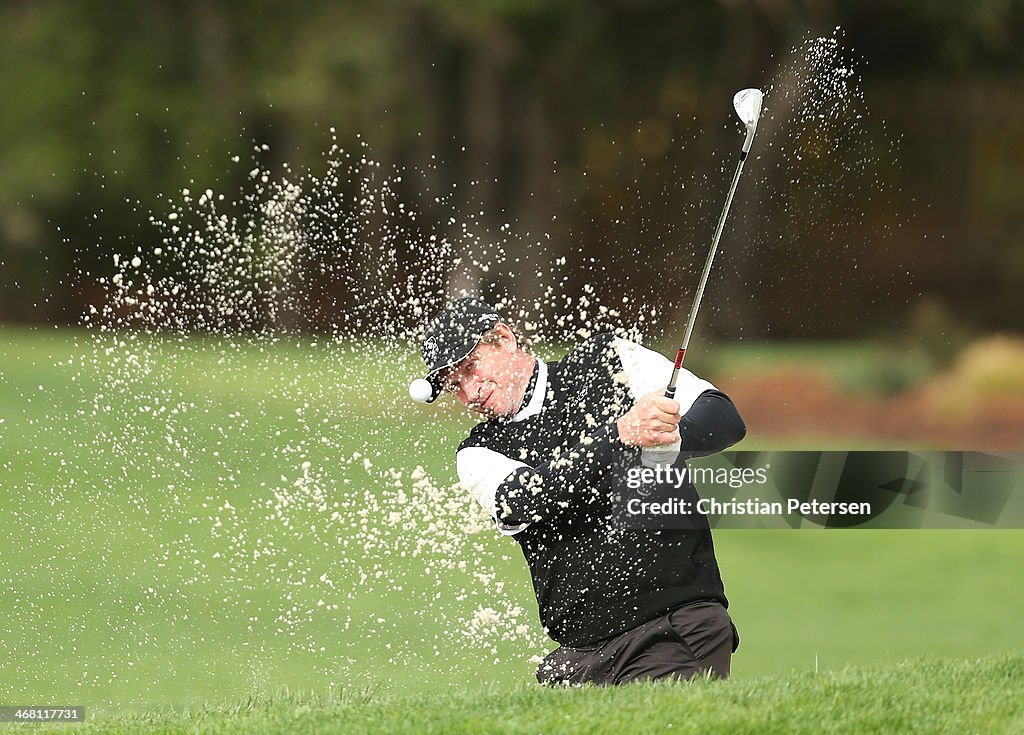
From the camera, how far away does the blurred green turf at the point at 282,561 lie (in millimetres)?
6125

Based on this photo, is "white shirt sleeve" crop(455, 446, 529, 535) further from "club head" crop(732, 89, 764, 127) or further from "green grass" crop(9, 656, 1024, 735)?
"club head" crop(732, 89, 764, 127)

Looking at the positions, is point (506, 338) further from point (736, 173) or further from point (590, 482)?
point (736, 173)

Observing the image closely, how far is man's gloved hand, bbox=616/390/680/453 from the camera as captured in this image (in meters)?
3.12

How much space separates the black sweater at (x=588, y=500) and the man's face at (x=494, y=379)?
53 millimetres

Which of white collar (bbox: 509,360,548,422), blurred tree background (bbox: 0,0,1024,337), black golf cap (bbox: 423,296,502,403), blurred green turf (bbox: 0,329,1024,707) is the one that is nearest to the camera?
black golf cap (bbox: 423,296,502,403)

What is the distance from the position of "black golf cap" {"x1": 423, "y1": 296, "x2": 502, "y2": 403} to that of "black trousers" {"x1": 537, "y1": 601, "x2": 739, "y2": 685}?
2.63 ft

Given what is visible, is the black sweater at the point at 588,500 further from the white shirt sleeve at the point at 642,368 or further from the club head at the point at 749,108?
the club head at the point at 749,108

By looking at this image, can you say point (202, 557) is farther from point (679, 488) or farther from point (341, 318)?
point (341, 318)

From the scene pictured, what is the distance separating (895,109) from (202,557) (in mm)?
9382

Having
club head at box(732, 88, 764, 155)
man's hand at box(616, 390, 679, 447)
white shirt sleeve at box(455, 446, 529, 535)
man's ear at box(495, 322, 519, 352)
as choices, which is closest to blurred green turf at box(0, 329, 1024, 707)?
white shirt sleeve at box(455, 446, 529, 535)

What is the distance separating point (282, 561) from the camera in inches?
332

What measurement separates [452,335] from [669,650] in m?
0.97

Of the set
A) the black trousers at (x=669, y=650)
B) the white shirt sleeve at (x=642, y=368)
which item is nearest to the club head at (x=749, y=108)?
the white shirt sleeve at (x=642, y=368)

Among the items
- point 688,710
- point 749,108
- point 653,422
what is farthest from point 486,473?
point 749,108
